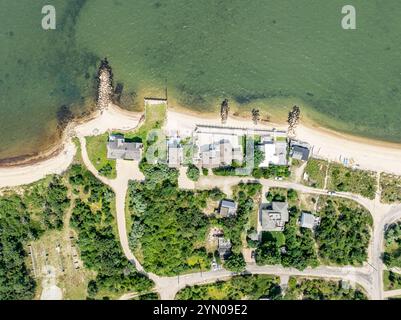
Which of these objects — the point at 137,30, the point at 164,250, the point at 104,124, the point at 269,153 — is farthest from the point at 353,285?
the point at 137,30

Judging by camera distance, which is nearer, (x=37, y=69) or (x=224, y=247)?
(x=224, y=247)

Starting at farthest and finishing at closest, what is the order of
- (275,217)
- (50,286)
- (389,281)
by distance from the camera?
1. (50,286)
2. (389,281)
3. (275,217)

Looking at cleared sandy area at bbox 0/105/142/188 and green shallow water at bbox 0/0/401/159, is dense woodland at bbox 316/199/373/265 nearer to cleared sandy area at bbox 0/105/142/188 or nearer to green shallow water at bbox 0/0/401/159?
green shallow water at bbox 0/0/401/159

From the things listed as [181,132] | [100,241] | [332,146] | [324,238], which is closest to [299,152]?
[332,146]

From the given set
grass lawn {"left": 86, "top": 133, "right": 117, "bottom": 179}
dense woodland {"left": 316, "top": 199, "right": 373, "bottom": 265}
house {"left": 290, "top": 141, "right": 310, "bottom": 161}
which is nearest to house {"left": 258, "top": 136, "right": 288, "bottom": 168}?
house {"left": 290, "top": 141, "right": 310, "bottom": 161}

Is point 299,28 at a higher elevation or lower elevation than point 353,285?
higher

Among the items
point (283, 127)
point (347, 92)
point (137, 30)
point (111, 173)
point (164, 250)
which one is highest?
point (137, 30)

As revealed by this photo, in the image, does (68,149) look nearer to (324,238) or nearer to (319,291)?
(324,238)
